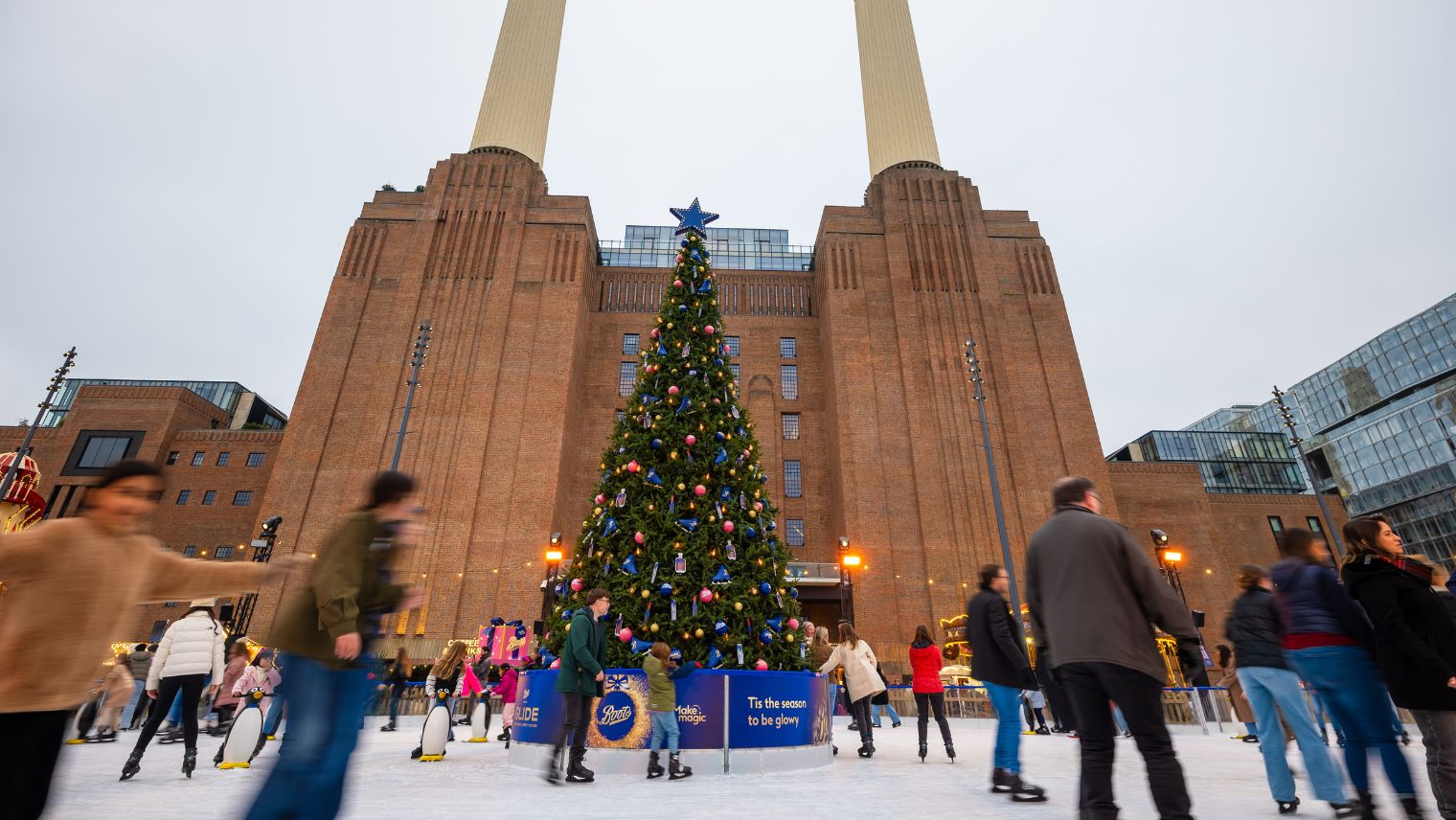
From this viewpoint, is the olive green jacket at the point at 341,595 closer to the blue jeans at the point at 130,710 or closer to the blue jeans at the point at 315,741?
the blue jeans at the point at 315,741

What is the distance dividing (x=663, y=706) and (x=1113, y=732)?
14.4 ft

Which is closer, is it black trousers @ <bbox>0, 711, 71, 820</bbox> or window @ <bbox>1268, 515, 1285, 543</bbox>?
black trousers @ <bbox>0, 711, 71, 820</bbox>

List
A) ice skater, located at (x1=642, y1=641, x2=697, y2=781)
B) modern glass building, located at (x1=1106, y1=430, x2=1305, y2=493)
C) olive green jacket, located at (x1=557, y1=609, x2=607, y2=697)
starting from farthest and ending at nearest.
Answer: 1. modern glass building, located at (x1=1106, y1=430, x2=1305, y2=493)
2. ice skater, located at (x1=642, y1=641, x2=697, y2=781)
3. olive green jacket, located at (x1=557, y1=609, x2=607, y2=697)

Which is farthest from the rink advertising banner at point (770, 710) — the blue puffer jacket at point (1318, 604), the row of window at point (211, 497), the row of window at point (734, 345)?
the row of window at point (211, 497)

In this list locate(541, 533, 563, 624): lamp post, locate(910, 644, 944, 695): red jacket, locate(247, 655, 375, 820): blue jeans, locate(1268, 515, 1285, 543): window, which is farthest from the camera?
locate(1268, 515, 1285, 543): window

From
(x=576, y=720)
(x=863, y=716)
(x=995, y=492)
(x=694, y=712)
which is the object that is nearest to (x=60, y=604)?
(x=576, y=720)

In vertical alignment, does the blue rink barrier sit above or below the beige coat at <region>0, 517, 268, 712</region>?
below

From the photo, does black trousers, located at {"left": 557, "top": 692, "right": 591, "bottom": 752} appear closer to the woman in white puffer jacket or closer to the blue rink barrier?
the blue rink barrier

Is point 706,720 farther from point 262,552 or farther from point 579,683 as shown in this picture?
point 262,552

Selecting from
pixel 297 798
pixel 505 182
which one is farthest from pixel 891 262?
pixel 297 798

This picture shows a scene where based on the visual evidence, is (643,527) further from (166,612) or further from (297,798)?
(166,612)

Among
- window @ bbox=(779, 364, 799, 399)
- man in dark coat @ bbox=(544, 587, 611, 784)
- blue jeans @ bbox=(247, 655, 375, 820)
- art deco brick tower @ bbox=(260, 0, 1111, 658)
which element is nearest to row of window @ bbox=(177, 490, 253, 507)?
art deco brick tower @ bbox=(260, 0, 1111, 658)

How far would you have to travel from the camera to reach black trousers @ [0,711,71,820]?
2400mm

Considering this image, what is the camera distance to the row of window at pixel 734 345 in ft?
125
